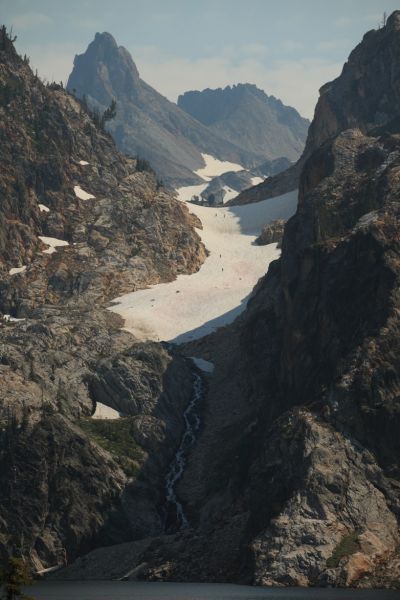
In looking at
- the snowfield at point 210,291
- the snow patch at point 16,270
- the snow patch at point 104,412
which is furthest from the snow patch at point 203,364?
the snow patch at point 16,270

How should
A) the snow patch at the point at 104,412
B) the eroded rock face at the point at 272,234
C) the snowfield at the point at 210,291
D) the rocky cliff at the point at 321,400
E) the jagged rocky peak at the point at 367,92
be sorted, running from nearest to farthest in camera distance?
the rocky cliff at the point at 321,400, the snow patch at the point at 104,412, the snowfield at the point at 210,291, the jagged rocky peak at the point at 367,92, the eroded rock face at the point at 272,234

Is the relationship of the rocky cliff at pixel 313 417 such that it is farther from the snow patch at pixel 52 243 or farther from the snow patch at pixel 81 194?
the snow patch at pixel 81 194

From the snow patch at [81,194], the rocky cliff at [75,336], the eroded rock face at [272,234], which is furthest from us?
the eroded rock face at [272,234]

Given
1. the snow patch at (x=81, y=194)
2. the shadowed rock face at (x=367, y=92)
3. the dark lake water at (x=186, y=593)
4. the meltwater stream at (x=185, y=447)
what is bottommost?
the dark lake water at (x=186, y=593)

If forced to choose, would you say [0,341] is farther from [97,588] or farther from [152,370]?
[97,588]

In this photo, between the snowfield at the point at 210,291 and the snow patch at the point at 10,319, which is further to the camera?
the snowfield at the point at 210,291

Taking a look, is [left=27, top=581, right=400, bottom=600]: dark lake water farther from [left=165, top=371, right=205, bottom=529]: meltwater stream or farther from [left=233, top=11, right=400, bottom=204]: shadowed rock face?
[left=233, top=11, right=400, bottom=204]: shadowed rock face

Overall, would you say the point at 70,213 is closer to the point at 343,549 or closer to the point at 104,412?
the point at 104,412

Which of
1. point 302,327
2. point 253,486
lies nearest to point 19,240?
point 302,327

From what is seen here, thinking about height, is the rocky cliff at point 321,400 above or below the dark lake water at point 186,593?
above
